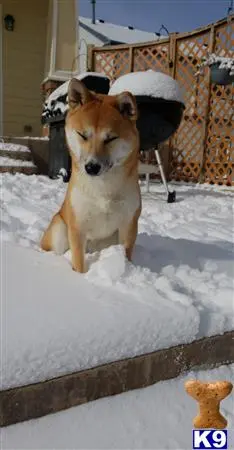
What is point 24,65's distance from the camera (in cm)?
709

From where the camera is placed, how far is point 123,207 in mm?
1729

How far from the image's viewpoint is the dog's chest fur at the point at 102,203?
1683 millimetres

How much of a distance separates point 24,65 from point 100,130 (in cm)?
634

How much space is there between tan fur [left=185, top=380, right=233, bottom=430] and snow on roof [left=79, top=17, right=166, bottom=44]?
60.3 feet

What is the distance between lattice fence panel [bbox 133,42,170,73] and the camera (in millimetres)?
6973

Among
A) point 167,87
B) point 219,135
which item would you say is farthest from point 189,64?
point 167,87

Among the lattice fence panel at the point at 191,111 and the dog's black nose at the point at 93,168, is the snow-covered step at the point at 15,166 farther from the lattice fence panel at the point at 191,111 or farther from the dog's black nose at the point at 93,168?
the dog's black nose at the point at 93,168

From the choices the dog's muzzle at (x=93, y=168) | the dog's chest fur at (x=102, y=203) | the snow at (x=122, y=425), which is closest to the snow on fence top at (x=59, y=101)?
the dog's chest fur at (x=102, y=203)

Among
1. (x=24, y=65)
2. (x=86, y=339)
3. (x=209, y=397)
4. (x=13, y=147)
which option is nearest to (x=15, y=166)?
(x=13, y=147)

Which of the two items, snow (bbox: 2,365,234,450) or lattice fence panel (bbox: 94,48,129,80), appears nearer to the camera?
snow (bbox: 2,365,234,450)

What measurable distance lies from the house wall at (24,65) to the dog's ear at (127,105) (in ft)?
19.4

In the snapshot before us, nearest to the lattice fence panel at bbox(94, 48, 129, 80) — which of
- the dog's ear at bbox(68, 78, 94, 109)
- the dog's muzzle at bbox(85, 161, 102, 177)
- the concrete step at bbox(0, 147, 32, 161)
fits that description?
the concrete step at bbox(0, 147, 32, 161)

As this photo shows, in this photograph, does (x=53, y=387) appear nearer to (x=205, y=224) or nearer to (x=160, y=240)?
(x=160, y=240)

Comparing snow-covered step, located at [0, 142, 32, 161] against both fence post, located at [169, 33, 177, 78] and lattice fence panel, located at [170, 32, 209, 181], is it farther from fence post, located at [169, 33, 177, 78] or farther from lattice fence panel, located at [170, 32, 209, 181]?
fence post, located at [169, 33, 177, 78]
